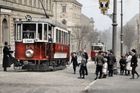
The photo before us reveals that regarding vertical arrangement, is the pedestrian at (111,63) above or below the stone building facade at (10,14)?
below

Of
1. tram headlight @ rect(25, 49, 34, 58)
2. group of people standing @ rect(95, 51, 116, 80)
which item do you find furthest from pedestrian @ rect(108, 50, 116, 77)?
tram headlight @ rect(25, 49, 34, 58)

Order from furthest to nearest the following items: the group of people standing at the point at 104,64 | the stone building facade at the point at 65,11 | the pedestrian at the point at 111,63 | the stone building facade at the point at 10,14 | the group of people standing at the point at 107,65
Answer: the stone building facade at the point at 65,11
the stone building facade at the point at 10,14
the pedestrian at the point at 111,63
the group of people standing at the point at 107,65
the group of people standing at the point at 104,64

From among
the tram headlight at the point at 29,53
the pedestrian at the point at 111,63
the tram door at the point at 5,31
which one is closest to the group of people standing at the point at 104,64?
the pedestrian at the point at 111,63

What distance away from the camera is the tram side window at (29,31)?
35.0 meters

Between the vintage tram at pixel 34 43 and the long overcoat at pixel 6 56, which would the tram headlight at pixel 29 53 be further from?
the long overcoat at pixel 6 56

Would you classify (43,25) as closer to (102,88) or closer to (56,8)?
(102,88)

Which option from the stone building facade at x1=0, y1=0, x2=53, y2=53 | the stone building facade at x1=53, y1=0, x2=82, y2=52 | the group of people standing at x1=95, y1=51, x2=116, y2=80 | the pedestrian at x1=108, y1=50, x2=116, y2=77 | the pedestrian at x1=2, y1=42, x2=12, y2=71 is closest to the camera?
the group of people standing at x1=95, y1=51, x2=116, y2=80

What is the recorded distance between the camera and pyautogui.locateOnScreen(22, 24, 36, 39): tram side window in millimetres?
34969

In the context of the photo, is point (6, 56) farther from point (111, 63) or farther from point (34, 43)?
point (111, 63)

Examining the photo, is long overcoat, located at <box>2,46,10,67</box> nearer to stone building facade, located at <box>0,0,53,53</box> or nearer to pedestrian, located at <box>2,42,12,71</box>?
pedestrian, located at <box>2,42,12,71</box>

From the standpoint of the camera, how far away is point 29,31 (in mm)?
35062

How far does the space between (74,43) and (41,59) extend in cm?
9234

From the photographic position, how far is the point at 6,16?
7581 centimetres

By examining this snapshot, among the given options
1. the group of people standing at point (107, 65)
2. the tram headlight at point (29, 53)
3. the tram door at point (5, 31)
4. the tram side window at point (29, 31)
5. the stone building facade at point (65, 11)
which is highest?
the stone building facade at point (65, 11)
